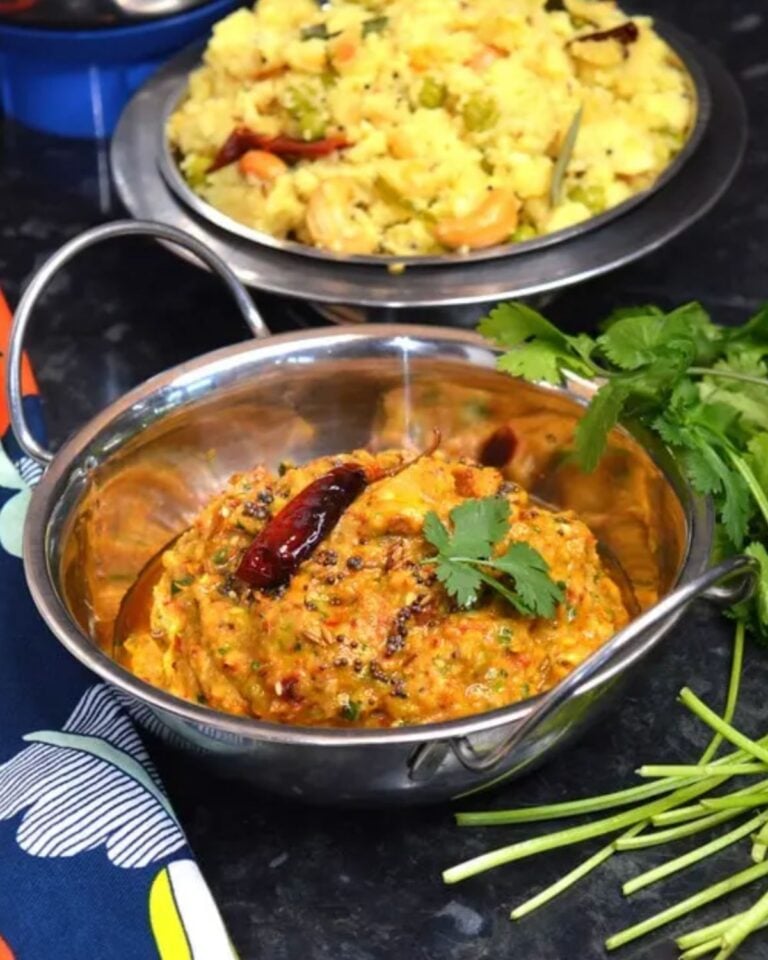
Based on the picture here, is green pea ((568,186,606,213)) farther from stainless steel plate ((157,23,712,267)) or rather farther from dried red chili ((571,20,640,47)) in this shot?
dried red chili ((571,20,640,47))

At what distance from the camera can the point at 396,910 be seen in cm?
122

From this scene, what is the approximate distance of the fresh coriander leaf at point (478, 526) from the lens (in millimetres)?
1240

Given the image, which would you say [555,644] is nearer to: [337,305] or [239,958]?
[239,958]

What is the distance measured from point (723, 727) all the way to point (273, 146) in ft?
→ 3.35

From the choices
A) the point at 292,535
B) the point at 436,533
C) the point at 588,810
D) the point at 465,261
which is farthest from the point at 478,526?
the point at 465,261

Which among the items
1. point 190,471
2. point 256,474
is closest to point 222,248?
point 190,471

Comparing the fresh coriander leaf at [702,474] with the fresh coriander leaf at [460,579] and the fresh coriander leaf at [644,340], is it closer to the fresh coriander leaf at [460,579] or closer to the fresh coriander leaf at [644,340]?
the fresh coriander leaf at [644,340]

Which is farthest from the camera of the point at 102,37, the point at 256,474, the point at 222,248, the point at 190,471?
the point at 102,37

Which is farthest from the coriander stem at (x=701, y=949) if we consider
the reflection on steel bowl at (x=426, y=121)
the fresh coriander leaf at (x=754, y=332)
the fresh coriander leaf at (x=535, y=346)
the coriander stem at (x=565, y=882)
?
the reflection on steel bowl at (x=426, y=121)

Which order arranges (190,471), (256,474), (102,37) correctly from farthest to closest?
(102,37) < (190,471) < (256,474)

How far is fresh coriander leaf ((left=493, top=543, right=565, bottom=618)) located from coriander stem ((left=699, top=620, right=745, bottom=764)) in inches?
8.1

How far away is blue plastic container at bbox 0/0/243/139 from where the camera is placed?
2260 millimetres

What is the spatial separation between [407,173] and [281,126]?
237 mm

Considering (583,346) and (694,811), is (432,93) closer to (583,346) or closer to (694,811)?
(583,346)
